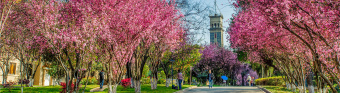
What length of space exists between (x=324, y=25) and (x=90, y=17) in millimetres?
8461

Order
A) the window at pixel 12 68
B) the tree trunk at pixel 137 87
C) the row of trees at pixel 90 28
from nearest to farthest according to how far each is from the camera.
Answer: the row of trees at pixel 90 28 → the tree trunk at pixel 137 87 → the window at pixel 12 68

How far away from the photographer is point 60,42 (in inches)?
438

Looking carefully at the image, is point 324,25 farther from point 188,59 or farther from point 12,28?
point 188,59

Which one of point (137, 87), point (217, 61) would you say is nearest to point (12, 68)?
point (137, 87)

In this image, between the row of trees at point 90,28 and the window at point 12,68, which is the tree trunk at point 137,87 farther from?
the window at point 12,68

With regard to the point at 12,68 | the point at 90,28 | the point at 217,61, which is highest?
the point at 90,28

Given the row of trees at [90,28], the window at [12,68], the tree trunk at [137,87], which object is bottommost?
the tree trunk at [137,87]

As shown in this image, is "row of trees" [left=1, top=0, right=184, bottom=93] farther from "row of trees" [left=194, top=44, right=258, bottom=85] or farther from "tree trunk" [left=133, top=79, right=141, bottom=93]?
"row of trees" [left=194, top=44, right=258, bottom=85]

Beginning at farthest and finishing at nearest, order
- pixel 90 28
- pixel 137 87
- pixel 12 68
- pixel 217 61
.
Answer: pixel 217 61, pixel 12 68, pixel 137 87, pixel 90 28

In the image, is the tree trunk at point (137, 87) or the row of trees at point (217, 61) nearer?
the tree trunk at point (137, 87)

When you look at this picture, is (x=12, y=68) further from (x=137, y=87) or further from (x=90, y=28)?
(x=90, y=28)

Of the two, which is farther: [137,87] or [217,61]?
[217,61]

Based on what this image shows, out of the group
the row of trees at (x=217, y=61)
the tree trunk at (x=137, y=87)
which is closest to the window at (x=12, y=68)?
the tree trunk at (x=137, y=87)

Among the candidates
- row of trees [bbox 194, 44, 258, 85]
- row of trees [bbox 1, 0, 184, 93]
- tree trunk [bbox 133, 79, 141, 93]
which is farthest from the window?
row of trees [bbox 194, 44, 258, 85]
